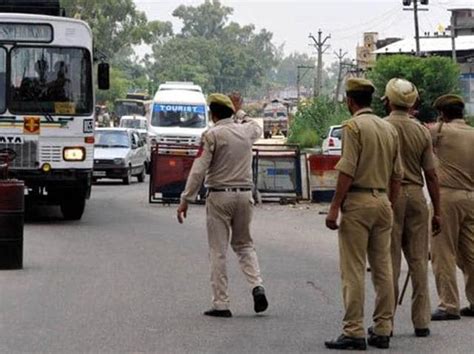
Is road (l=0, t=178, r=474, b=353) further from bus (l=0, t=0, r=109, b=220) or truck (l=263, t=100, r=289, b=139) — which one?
truck (l=263, t=100, r=289, b=139)

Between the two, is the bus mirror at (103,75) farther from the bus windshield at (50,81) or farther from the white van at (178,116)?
the white van at (178,116)

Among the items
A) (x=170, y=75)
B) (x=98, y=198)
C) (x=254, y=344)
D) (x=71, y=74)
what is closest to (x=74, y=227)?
(x=71, y=74)

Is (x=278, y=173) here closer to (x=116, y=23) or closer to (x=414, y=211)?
(x=414, y=211)

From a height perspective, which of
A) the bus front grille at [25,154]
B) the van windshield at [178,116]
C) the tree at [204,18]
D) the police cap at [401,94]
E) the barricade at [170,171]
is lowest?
the barricade at [170,171]

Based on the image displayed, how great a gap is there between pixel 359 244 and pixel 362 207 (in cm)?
29

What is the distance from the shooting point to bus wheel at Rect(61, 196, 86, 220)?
21.8m

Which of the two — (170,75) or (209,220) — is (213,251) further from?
A: (170,75)

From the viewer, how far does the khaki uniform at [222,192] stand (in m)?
11.2

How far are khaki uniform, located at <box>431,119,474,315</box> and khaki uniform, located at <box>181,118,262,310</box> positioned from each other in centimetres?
166

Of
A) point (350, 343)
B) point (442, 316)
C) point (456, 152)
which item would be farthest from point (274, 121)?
point (350, 343)

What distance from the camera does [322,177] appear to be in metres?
27.0

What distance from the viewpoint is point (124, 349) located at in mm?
9789

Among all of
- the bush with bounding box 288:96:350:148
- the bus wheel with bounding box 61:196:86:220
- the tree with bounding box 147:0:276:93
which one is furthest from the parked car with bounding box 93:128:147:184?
the tree with bounding box 147:0:276:93

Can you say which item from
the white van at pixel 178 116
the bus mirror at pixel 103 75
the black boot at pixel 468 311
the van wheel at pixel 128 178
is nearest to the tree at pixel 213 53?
the white van at pixel 178 116
